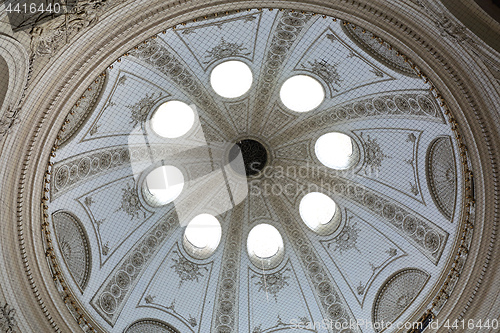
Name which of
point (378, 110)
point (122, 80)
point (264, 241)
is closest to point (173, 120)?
point (122, 80)

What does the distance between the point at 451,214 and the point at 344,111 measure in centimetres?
343

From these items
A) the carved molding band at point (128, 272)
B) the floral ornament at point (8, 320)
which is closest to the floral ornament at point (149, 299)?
the carved molding band at point (128, 272)

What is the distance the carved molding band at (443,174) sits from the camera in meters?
10.5

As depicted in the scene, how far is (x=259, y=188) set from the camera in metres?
13.9

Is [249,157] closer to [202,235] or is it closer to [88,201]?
[202,235]

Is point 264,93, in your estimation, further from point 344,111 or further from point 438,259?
point 438,259

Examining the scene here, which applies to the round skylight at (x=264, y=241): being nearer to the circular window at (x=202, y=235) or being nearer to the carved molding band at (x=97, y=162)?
the circular window at (x=202, y=235)

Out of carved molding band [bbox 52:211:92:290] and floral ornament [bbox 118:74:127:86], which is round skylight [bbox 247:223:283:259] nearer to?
carved molding band [bbox 52:211:92:290]

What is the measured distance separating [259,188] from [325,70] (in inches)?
156

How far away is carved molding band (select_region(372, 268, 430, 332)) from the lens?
36.6 feet

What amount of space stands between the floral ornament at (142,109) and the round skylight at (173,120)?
0.57 meters

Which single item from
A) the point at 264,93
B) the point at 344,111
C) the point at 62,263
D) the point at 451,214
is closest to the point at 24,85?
the point at 62,263

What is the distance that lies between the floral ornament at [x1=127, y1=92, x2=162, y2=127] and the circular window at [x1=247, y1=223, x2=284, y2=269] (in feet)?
14.3

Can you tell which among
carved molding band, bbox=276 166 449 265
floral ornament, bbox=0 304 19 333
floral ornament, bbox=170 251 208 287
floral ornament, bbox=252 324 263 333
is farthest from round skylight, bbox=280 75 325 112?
floral ornament, bbox=0 304 19 333
